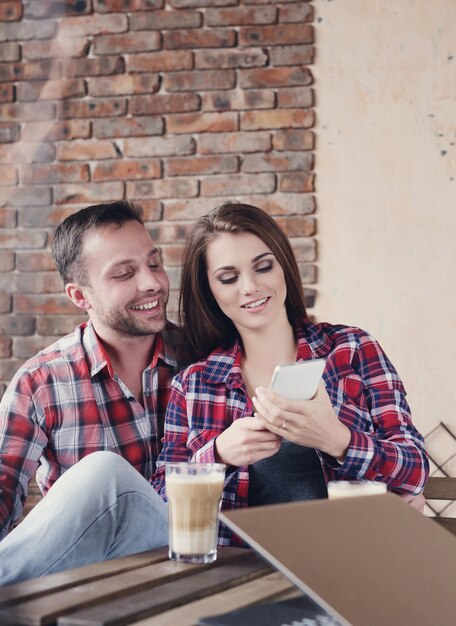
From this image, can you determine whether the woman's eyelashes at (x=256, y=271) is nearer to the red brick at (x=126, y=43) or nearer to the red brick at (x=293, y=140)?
the red brick at (x=293, y=140)

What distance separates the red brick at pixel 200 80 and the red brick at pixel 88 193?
40 centimetres

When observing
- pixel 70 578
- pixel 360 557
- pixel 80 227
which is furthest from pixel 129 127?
pixel 360 557

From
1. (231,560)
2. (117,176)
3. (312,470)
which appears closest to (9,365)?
(117,176)

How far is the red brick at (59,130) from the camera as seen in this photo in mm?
3125

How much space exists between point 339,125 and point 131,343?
1352mm

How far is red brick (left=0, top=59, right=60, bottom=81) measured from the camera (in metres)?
3.15

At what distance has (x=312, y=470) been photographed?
1746mm

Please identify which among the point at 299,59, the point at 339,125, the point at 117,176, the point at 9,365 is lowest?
the point at 9,365

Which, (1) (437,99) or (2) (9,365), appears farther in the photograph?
(2) (9,365)

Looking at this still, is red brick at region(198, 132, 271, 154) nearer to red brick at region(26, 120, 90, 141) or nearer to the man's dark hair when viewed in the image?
red brick at region(26, 120, 90, 141)

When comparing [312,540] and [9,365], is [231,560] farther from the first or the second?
[9,365]

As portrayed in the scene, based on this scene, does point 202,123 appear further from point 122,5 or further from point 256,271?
point 256,271

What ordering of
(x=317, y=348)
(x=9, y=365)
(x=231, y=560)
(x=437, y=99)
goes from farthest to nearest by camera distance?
1. (x=9, y=365)
2. (x=437, y=99)
3. (x=317, y=348)
4. (x=231, y=560)

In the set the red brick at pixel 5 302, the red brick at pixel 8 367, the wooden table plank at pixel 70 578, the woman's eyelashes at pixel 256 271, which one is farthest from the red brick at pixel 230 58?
the wooden table plank at pixel 70 578
